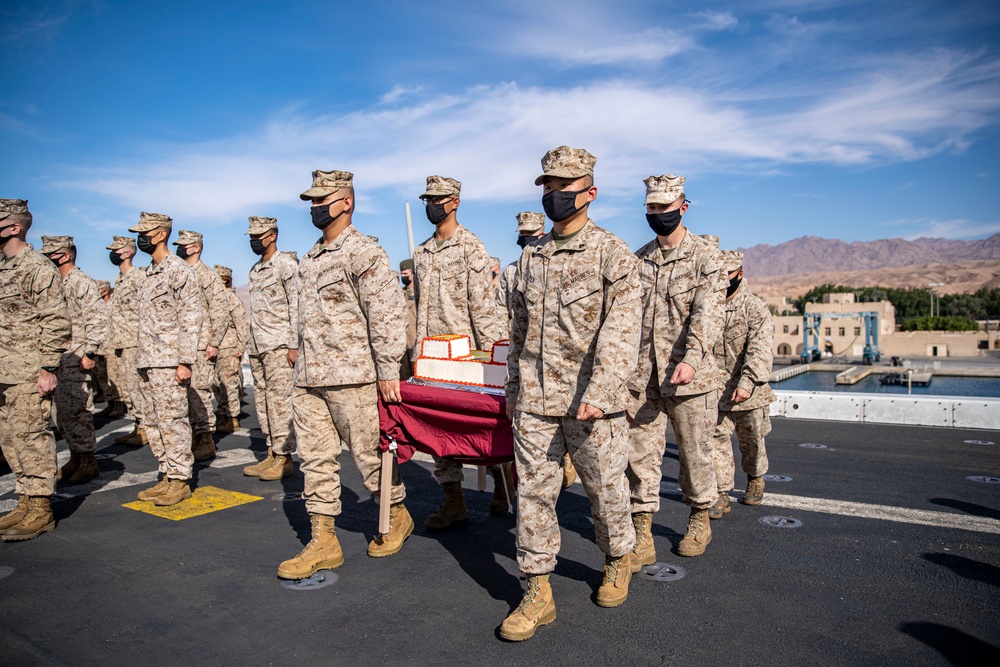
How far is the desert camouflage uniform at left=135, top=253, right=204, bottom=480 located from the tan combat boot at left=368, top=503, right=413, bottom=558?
7.25ft

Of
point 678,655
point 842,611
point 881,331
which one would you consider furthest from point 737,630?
point 881,331

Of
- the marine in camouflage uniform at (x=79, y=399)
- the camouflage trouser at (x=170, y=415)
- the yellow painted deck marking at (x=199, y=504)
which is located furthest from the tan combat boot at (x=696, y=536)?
the marine in camouflage uniform at (x=79, y=399)

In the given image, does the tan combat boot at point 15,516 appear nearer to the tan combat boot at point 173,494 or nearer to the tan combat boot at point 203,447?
the tan combat boot at point 173,494

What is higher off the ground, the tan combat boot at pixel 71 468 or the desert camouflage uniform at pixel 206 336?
the desert camouflage uniform at pixel 206 336

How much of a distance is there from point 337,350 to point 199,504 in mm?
2504

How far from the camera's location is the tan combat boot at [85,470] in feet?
21.4

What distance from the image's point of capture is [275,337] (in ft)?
22.3

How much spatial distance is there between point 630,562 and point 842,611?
1.12 meters

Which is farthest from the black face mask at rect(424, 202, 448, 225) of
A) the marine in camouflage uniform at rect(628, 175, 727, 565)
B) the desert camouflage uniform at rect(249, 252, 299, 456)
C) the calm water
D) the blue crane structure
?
the blue crane structure

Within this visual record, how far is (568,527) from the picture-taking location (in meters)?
5.09

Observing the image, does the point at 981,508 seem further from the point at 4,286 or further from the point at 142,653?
the point at 4,286

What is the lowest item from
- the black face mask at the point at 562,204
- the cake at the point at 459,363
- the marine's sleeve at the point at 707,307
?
the cake at the point at 459,363

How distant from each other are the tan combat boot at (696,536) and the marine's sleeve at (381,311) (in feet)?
7.23

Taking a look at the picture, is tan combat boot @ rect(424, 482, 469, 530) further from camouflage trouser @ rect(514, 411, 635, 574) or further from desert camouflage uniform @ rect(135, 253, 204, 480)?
desert camouflage uniform @ rect(135, 253, 204, 480)
